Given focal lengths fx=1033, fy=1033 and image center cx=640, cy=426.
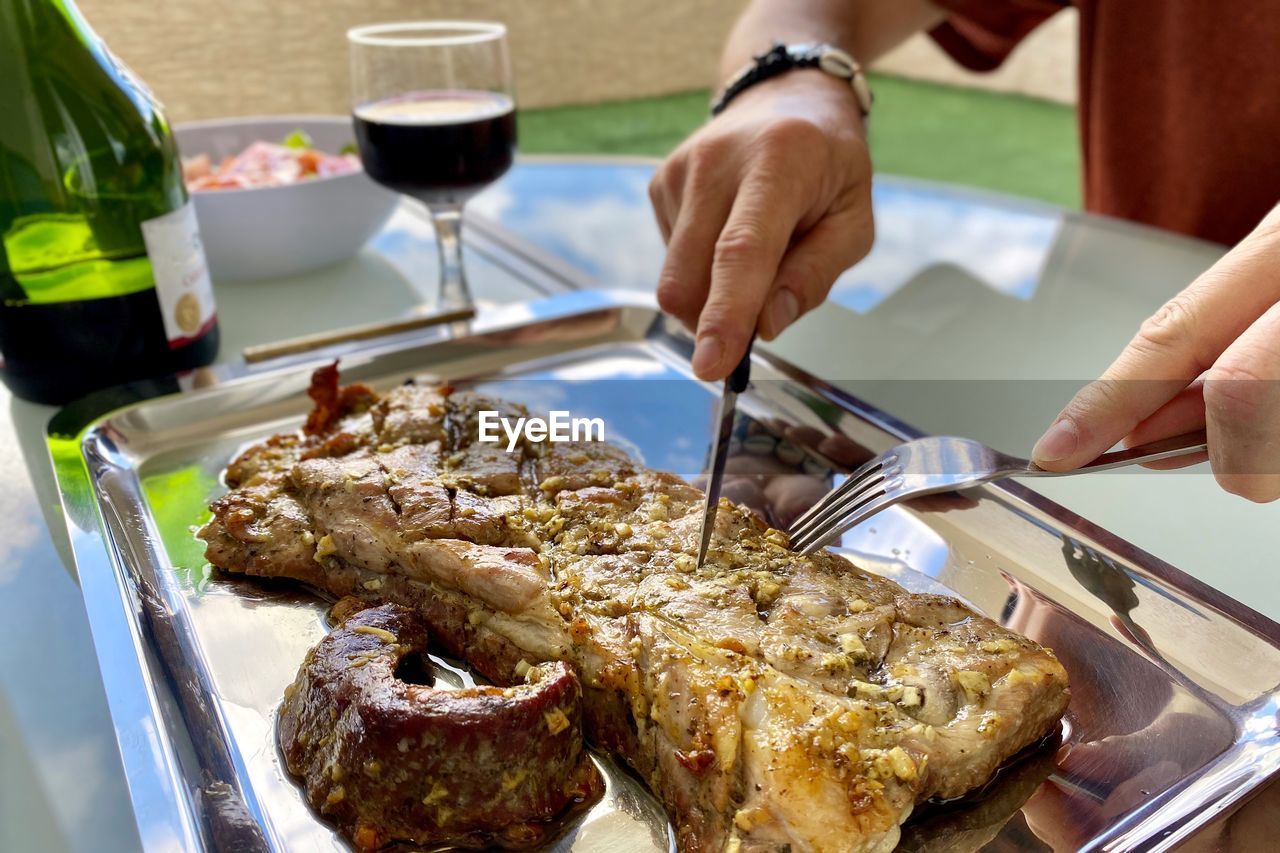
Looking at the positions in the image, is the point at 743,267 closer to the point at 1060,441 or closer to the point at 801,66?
the point at 1060,441

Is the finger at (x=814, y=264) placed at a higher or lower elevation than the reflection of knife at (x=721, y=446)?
higher

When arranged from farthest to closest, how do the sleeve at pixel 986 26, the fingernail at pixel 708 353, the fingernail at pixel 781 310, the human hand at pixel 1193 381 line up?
the sleeve at pixel 986 26
the fingernail at pixel 781 310
the fingernail at pixel 708 353
the human hand at pixel 1193 381

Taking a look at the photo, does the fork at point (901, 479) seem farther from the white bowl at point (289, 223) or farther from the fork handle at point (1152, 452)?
the white bowl at point (289, 223)

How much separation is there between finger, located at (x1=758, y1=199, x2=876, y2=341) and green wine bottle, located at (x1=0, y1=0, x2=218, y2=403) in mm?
940

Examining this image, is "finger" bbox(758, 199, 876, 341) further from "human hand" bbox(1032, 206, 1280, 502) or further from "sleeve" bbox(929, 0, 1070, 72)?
"sleeve" bbox(929, 0, 1070, 72)

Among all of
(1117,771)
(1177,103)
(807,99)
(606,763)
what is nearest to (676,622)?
(606,763)

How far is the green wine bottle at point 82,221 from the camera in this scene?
1.57 meters

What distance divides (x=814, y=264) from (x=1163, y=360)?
1.88 ft

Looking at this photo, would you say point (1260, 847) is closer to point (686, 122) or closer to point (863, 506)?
point (863, 506)

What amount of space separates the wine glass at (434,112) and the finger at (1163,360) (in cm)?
118

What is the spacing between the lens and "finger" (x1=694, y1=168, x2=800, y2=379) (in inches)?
54.0

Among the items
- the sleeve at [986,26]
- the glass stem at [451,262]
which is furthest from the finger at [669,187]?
the sleeve at [986,26]

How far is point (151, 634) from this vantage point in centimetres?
114

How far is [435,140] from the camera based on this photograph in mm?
1820
